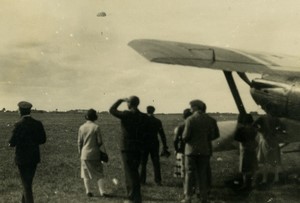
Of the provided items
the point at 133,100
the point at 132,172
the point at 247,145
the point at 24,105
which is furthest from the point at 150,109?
the point at 24,105

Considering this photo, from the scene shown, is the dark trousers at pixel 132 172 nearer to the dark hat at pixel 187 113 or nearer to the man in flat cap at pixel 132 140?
the man in flat cap at pixel 132 140

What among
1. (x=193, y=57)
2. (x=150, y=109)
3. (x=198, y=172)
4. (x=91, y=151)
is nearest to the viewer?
(x=193, y=57)

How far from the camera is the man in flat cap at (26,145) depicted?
7941 mm

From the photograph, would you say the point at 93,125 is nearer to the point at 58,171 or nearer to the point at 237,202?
the point at 237,202

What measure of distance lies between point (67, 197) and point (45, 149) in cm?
1028

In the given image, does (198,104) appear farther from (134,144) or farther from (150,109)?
(150,109)

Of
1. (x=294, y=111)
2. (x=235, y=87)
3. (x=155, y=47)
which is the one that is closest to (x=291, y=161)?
(x=294, y=111)

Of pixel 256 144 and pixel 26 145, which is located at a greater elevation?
pixel 26 145

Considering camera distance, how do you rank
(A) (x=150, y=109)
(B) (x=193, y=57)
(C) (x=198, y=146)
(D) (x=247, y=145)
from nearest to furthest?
(B) (x=193, y=57), (C) (x=198, y=146), (D) (x=247, y=145), (A) (x=150, y=109)

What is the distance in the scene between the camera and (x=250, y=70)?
802 centimetres

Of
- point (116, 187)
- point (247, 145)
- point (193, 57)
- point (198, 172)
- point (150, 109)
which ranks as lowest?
point (116, 187)

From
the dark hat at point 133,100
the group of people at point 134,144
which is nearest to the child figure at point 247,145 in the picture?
the group of people at point 134,144

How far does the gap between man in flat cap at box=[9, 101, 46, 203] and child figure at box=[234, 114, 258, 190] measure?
3.97 metres

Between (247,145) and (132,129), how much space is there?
9.28 feet
